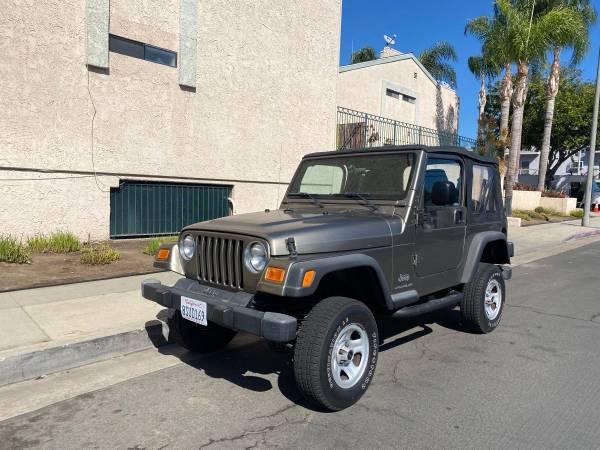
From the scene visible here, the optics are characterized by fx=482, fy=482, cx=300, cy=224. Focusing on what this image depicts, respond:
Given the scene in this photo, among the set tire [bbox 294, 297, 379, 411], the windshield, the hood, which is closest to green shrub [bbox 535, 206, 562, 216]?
the windshield

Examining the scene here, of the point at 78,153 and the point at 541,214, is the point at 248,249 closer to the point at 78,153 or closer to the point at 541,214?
the point at 78,153

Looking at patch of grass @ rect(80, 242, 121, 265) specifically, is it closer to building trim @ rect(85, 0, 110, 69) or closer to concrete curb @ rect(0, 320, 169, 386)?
concrete curb @ rect(0, 320, 169, 386)

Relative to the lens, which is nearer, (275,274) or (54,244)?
(275,274)

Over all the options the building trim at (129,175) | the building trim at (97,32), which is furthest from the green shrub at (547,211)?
the building trim at (97,32)

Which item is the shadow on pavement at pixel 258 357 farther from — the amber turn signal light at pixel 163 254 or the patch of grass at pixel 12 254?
the patch of grass at pixel 12 254

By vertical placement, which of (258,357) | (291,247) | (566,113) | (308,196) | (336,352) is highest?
(566,113)

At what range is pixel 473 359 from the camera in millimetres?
4488

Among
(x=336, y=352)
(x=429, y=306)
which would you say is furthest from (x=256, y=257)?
(x=429, y=306)

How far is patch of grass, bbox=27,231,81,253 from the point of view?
8205mm

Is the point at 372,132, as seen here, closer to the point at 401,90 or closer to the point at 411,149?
the point at 401,90

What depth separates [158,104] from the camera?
10062mm

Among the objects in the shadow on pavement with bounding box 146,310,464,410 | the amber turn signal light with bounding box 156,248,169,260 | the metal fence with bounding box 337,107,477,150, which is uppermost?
the metal fence with bounding box 337,107,477,150

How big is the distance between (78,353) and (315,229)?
2.49 meters

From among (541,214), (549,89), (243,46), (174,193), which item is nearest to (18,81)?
(174,193)
